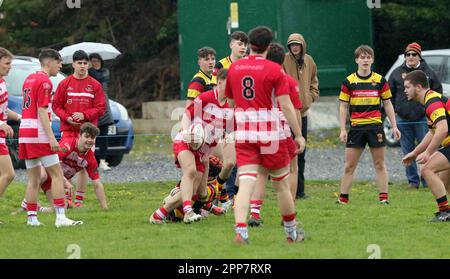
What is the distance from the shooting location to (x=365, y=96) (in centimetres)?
1504

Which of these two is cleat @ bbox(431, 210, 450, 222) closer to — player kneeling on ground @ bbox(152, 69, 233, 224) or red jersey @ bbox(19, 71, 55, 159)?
player kneeling on ground @ bbox(152, 69, 233, 224)

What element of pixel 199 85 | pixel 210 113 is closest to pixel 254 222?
pixel 210 113

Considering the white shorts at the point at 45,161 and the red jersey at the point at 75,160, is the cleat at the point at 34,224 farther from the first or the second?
the red jersey at the point at 75,160

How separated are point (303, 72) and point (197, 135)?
9.45 ft

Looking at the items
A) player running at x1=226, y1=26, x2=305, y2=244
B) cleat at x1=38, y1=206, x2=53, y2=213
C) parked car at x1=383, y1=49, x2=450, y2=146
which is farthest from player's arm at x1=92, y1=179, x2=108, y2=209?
parked car at x1=383, y1=49, x2=450, y2=146

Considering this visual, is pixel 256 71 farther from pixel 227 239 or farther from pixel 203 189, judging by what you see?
pixel 203 189

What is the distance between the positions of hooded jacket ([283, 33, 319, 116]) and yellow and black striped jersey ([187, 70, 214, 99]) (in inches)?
58.9

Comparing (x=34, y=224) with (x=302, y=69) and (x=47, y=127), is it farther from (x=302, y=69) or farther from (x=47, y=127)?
(x=302, y=69)

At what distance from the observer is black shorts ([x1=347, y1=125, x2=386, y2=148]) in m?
15.0

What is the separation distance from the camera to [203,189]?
13180 mm

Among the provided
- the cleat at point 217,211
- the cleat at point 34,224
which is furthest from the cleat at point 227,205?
the cleat at point 34,224

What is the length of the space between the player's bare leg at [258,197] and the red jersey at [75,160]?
2.55 metres
